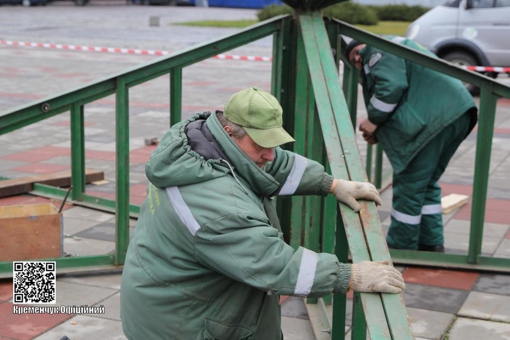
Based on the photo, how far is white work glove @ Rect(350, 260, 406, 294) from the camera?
2602 mm

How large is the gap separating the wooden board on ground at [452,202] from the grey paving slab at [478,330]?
7.82 feet

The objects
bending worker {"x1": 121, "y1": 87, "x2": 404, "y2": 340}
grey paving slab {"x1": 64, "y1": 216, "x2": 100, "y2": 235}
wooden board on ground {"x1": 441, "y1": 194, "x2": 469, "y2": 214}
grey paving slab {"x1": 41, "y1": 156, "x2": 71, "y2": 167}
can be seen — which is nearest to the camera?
bending worker {"x1": 121, "y1": 87, "x2": 404, "y2": 340}

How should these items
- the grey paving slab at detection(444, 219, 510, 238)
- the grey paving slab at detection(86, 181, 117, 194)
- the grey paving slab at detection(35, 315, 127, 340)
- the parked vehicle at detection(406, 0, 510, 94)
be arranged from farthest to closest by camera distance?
the parked vehicle at detection(406, 0, 510, 94) → the grey paving slab at detection(86, 181, 117, 194) → the grey paving slab at detection(444, 219, 510, 238) → the grey paving slab at detection(35, 315, 127, 340)

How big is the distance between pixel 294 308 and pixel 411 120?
5.13ft

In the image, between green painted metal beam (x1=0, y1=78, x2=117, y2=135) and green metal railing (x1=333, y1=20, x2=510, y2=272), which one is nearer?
green painted metal beam (x1=0, y1=78, x2=117, y2=135)

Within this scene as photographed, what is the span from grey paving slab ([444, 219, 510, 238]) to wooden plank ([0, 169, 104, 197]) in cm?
323

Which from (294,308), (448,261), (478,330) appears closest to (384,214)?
(448,261)

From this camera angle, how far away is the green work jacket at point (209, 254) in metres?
2.56

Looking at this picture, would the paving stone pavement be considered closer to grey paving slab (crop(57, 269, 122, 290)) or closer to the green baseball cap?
grey paving slab (crop(57, 269, 122, 290))

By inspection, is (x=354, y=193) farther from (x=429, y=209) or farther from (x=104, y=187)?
(x=104, y=187)

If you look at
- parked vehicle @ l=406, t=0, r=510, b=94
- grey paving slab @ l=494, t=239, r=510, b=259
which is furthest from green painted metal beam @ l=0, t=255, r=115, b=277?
parked vehicle @ l=406, t=0, r=510, b=94

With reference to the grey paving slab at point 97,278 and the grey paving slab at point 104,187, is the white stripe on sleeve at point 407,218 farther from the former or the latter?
the grey paving slab at point 104,187

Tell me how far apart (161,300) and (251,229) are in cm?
48

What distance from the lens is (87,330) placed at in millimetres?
4152
